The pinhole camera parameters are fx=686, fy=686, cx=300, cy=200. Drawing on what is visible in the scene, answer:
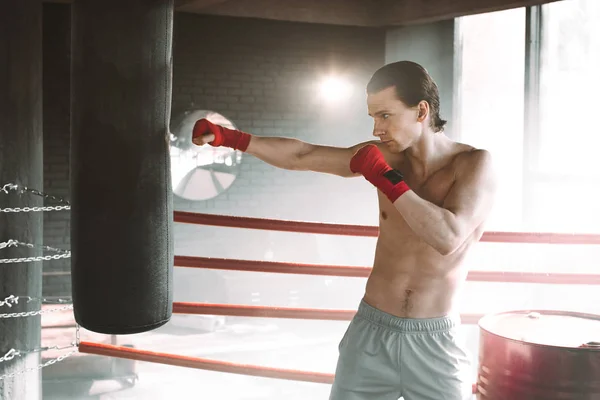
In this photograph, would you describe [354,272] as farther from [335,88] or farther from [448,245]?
[335,88]

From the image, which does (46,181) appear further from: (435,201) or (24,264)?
(435,201)

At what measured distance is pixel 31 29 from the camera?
220cm

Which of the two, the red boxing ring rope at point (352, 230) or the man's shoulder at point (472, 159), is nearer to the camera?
the man's shoulder at point (472, 159)

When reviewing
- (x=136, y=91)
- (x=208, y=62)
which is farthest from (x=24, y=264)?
(x=208, y=62)

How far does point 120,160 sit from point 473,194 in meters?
0.87

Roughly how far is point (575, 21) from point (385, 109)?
15.2 feet

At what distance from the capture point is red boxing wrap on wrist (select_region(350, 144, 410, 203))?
62.7 inches

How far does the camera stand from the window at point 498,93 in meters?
6.20

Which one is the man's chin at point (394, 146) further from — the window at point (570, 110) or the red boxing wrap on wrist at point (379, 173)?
the window at point (570, 110)

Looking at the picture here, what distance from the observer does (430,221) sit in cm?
159

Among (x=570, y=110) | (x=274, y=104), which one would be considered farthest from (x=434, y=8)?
(x=274, y=104)

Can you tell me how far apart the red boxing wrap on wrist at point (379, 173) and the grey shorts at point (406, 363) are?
38 centimetres

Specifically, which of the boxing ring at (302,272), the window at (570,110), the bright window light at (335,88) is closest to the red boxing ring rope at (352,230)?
the boxing ring at (302,272)

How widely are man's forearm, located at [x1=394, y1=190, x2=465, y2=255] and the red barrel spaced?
503 mm
